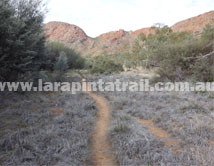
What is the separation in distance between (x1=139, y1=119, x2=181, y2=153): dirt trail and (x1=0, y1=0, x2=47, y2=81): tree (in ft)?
20.2

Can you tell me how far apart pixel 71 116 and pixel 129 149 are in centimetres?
303

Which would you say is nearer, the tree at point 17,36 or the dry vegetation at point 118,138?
the dry vegetation at point 118,138

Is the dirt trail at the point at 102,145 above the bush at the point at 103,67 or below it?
below

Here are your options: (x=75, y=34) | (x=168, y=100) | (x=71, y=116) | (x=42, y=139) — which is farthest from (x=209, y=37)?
(x=75, y=34)

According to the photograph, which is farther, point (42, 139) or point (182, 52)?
point (182, 52)

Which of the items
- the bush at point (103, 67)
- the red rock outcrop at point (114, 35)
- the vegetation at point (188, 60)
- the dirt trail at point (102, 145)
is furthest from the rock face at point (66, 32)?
the dirt trail at point (102, 145)

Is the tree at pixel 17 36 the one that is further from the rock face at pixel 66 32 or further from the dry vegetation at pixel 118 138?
the rock face at pixel 66 32

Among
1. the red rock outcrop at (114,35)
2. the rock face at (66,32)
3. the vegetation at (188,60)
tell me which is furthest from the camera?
the red rock outcrop at (114,35)

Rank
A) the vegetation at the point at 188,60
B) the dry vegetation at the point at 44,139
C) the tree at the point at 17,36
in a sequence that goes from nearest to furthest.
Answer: the dry vegetation at the point at 44,139, the tree at the point at 17,36, the vegetation at the point at 188,60

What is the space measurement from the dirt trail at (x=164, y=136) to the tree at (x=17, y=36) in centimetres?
615

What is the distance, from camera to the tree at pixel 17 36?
592cm

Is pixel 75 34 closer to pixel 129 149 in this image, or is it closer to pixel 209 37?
pixel 209 37

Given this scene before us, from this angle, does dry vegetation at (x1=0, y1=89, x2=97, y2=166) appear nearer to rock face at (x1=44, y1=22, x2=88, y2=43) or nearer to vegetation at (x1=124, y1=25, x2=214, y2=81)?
vegetation at (x1=124, y1=25, x2=214, y2=81)

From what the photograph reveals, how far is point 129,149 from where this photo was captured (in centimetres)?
359
